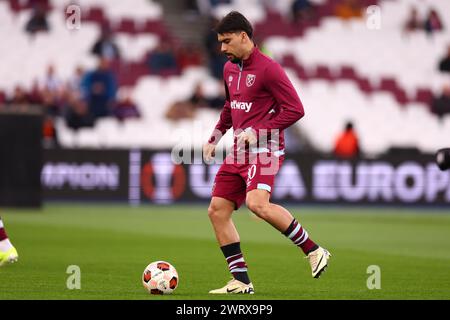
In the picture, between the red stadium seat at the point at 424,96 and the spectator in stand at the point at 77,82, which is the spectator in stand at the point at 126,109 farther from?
the red stadium seat at the point at 424,96

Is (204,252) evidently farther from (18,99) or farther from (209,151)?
(18,99)

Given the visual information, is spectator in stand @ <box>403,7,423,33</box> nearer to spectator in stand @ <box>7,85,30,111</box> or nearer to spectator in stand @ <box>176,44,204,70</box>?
spectator in stand @ <box>176,44,204,70</box>

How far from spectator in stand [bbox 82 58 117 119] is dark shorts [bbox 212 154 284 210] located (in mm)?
16920

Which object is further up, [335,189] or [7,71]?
[7,71]

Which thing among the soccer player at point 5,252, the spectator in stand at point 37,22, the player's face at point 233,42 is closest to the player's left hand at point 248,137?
the player's face at point 233,42

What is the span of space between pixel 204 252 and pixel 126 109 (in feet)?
42.6

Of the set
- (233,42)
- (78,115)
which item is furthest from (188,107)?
(233,42)

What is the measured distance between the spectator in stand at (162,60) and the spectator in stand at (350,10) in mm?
6478

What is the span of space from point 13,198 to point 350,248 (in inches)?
363

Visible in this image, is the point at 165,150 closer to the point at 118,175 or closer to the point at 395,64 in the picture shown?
the point at 118,175

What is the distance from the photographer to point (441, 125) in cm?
3178

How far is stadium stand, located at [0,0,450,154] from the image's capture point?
2811cm

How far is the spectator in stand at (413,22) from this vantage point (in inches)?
1328
